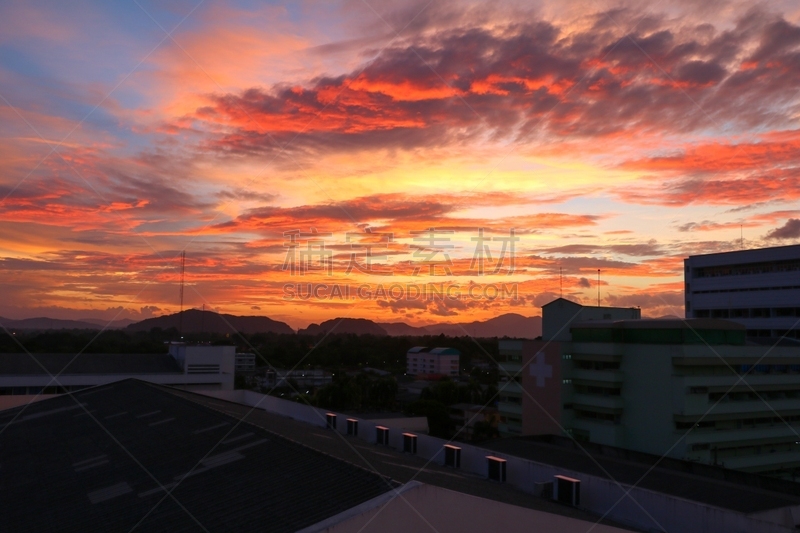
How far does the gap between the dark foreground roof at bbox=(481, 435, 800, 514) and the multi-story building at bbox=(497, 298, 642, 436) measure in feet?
62.2

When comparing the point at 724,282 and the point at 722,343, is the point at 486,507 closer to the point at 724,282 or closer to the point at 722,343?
the point at 722,343

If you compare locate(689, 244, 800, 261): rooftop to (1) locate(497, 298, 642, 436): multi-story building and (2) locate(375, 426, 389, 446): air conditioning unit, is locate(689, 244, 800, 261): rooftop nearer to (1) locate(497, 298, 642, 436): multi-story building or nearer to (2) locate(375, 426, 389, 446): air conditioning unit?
(1) locate(497, 298, 642, 436): multi-story building

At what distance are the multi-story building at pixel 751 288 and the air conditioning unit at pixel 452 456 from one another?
47.0 meters

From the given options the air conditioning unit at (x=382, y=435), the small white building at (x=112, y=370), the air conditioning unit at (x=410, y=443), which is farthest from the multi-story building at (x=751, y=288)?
the air conditioning unit at (x=410, y=443)

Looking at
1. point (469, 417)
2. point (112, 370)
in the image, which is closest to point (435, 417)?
point (469, 417)

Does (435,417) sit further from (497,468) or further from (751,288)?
(751,288)

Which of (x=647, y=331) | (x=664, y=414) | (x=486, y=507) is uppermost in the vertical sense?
(x=647, y=331)

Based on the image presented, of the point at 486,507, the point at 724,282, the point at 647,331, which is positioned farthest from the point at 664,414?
the point at 724,282

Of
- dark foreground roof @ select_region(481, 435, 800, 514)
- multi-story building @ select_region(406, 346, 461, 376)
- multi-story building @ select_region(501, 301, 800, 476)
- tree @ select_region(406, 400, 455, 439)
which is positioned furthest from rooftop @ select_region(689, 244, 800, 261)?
multi-story building @ select_region(406, 346, 461, 376)

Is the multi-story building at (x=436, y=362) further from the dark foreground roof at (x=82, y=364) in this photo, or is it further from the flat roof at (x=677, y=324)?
the flat roof at (x=677, y=324)

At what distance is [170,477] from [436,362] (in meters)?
102

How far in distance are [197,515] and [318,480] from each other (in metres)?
1.87

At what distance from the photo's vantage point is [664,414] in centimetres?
3148

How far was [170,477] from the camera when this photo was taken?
38.6ft
